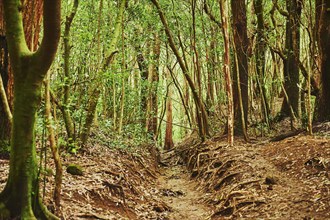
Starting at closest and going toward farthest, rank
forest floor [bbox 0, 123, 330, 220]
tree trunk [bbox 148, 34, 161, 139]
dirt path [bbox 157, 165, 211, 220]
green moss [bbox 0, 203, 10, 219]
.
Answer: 1. green moss [bbox 0, 203, 10, 219]
2. forest floor [bbox 0, 123, 330, 220]
3. dirt path [bbox 157, 165, 211, 220]
4. tree trunk [bbox 148, 34, 161, 139]

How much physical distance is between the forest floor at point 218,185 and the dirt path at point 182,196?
2 centimetres

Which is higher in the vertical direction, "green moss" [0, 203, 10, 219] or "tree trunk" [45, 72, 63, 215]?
"tree trunk" [45, 72, 63, 215]

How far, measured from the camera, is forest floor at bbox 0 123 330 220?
6.59 m

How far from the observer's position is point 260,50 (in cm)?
1622

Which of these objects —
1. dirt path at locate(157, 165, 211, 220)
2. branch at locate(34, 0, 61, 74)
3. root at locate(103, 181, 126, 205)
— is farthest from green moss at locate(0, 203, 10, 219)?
dirt path at locate(157, 165, 211, 220)

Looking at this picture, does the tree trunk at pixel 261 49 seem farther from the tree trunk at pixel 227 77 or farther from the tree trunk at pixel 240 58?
→ the tree trunk at pixel 227 77

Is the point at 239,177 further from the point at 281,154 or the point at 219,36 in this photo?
the point at 219,36

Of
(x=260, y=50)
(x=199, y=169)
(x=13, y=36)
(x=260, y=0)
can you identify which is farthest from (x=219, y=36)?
(x=13, y=36)

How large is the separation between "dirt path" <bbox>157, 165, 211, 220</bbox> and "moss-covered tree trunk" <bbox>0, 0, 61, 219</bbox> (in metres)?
3.94

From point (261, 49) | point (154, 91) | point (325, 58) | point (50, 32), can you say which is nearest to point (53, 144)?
point (50, 32)

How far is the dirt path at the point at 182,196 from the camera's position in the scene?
8.28 m

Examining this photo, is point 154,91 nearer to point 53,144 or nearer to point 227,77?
point 227,77

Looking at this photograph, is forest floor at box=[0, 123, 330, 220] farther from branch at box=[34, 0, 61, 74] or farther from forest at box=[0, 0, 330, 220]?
branch at box=[34, 0, 61, 74]

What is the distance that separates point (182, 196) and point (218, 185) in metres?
1.15
